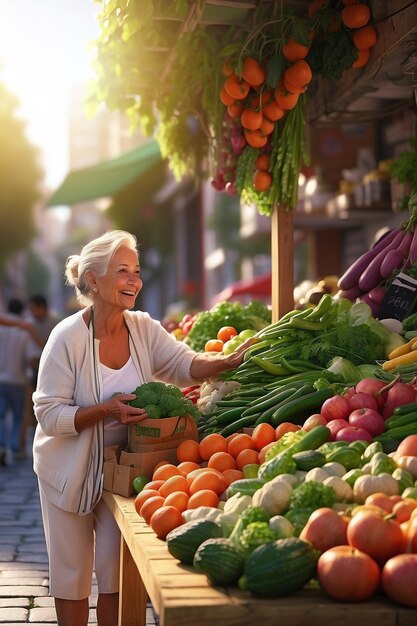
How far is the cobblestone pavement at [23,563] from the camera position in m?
5.46

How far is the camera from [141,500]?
12.3ft

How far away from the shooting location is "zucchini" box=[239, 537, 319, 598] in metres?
2.66

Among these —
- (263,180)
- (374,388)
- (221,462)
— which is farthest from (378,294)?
(221,462)

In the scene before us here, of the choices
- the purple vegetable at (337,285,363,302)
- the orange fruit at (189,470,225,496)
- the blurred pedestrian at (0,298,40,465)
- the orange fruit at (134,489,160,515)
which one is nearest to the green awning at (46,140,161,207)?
the blurred pedestrian at (0,298,40,465)

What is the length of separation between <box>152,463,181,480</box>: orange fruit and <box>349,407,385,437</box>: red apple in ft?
2.58

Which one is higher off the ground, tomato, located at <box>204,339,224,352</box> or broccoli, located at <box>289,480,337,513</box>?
broccoli, located at <box>289,480,337,513</box>

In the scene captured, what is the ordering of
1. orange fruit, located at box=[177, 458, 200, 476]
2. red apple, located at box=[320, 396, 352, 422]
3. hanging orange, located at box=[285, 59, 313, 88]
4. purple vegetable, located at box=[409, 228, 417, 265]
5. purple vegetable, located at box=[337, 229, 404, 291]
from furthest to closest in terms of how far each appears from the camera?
purple vegetable, located at box=[337, 229, 404, 291]
purple vegetable, located at box=[409, 228, 417, 265]
hanging orange, located at box=[285, 59, 313, 88]
red apple, located at box=[320, 396, 352, 422]
orange fruit, located at box=[177, 458, 200, 476]

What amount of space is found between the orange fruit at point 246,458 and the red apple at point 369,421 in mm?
452

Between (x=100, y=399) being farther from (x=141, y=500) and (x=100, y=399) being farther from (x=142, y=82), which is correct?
(x=142, y=82)

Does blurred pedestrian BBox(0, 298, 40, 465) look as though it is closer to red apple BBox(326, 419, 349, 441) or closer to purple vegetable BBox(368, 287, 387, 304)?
purple vegetable BBox(368, 287, 387, 304)

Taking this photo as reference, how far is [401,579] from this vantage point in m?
2.62

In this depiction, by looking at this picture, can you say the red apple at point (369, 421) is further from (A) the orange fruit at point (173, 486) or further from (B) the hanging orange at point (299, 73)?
(B) the hanging orange at point (299, 73)

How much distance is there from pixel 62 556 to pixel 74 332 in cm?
Answer: 108

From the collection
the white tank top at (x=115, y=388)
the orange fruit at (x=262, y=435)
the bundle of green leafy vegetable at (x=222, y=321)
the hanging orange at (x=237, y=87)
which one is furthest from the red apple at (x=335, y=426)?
the bundle of green leafy vegetable at (x=222, y=321)
